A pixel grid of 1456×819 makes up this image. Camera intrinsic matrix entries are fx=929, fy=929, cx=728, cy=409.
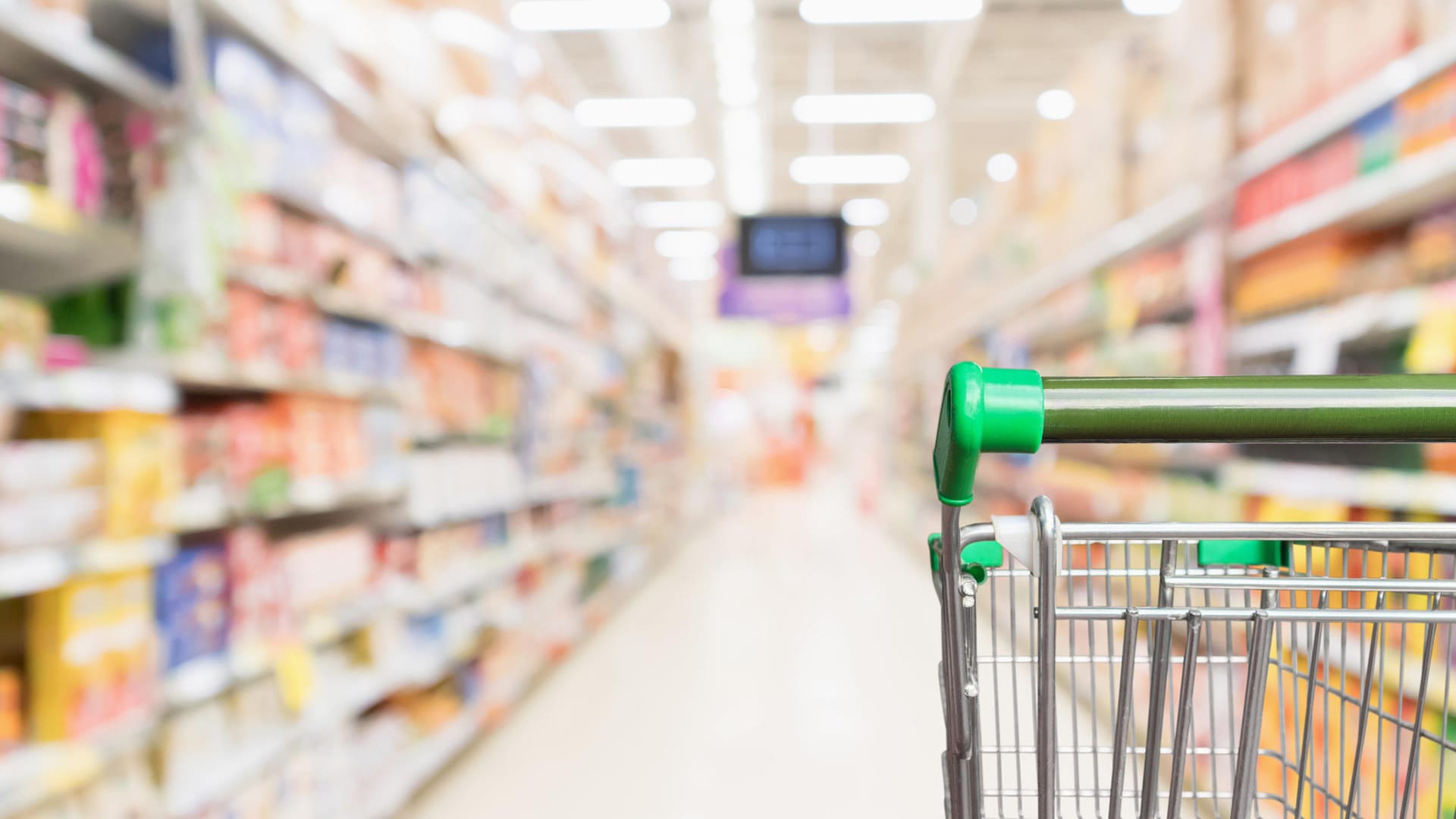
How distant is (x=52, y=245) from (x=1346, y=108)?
2.73 m

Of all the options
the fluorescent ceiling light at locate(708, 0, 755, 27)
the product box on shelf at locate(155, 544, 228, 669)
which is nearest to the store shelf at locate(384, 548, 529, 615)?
the product box on shelf at locate(155, 544, 228, 669)

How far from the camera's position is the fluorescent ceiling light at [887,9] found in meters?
6.27

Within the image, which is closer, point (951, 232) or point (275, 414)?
point (275, 414)

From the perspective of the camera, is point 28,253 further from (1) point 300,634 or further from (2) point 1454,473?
(2) point 1454,473

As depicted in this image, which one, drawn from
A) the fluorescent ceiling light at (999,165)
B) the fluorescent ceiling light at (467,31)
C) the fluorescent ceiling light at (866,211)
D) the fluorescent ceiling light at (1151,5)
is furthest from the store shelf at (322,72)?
the fluorescent ceiling light at (866,211)

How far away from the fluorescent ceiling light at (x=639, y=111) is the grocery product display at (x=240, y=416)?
5.45 metres

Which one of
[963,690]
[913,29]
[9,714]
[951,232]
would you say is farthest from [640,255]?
[963,690]

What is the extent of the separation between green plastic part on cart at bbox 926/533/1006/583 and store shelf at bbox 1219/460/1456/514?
1500mm

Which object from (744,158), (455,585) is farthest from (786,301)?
(455,585)

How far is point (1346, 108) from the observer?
7.22 ft

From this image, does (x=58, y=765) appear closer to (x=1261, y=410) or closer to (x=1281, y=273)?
(x=1261, y=410)

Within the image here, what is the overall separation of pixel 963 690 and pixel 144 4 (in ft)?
6.10

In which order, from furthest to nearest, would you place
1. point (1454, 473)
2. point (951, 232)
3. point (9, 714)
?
1. point (951, 232)
2. point (1454, 473)
3. point (9, 714)

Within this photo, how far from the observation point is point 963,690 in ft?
2.40
